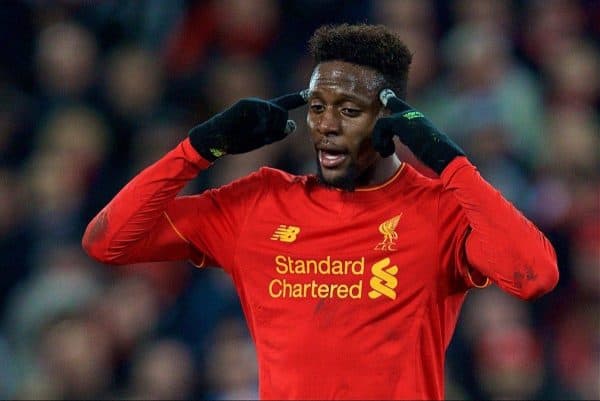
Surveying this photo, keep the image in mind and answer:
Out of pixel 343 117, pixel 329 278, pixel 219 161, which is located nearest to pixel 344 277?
pixel 329 278

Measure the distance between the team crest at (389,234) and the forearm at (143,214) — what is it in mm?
572

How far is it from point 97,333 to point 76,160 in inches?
40.3

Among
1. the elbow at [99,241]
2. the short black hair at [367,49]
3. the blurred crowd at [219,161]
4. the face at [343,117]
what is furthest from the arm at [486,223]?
the blurred crowd at [219,161]

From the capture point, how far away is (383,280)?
3.46 metres

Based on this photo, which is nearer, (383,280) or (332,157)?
(383,280)

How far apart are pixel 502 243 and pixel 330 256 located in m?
0.53

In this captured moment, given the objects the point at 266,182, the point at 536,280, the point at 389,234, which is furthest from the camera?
the point at 266,182

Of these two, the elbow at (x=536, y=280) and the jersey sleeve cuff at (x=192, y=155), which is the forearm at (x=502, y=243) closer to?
the elbow at (x=536, y=280)

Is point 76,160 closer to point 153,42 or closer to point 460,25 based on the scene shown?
point 153,42

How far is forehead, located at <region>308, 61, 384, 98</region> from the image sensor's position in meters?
3.54

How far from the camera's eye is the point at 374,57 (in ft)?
11.8

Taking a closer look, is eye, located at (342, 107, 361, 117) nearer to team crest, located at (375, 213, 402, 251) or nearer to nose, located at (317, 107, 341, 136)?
nose, located at (317, 107, 341, 136)

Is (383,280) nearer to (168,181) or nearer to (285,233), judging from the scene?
(285,233)

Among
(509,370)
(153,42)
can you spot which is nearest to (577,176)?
(509,370)
